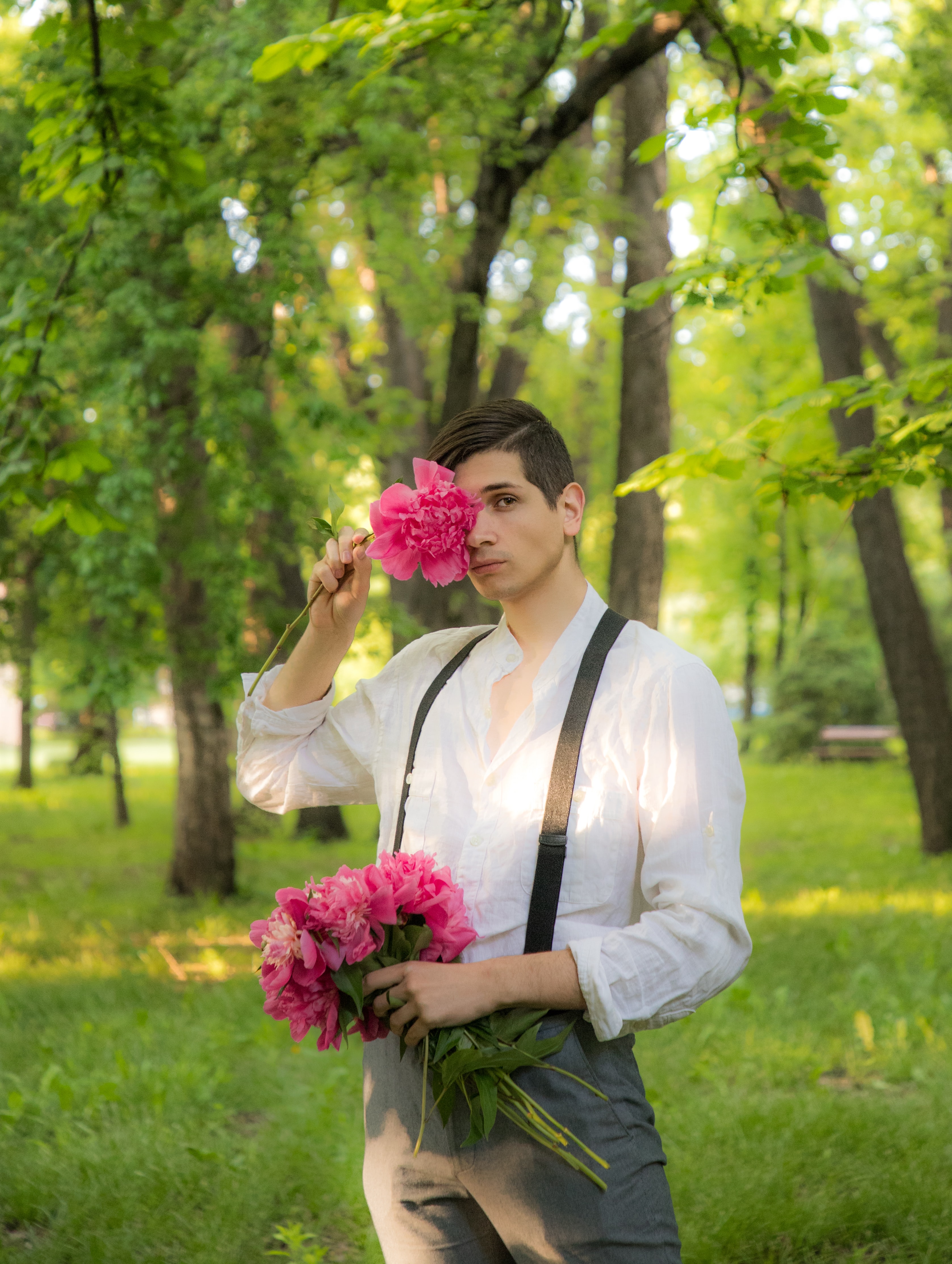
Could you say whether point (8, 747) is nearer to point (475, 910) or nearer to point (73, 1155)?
point (73, 1155)

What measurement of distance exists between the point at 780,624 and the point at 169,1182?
22970mm

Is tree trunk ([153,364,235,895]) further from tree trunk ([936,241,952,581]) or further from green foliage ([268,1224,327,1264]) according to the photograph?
tree trunk ([936,241,952,581])

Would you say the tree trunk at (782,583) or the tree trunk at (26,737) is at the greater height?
the tree trunk at (782,583)

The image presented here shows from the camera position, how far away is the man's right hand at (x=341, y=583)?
2049 mm

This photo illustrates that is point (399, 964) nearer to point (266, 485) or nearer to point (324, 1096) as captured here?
point (324, 1096)

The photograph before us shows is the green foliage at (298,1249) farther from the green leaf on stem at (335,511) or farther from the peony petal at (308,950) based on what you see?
the green leaf on stem at (335,511)

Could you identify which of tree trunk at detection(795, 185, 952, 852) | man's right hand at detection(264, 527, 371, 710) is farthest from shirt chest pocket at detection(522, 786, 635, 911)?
tree trunk at detection(795, 185, 952, 852)

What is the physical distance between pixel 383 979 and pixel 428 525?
2.61 feet

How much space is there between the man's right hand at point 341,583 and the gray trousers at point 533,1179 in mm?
830

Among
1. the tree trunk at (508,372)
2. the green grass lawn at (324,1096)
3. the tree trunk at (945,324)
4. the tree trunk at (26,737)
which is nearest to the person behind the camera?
the green grass lawn at (324,1096)

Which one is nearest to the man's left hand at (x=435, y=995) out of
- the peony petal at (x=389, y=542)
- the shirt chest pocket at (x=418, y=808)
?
the shirt chest pocket at (x=418, y=808)

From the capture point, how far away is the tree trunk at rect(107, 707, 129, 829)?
36.1ft

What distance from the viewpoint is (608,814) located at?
1777mm

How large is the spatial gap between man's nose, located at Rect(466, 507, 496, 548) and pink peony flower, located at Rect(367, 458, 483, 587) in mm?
12
